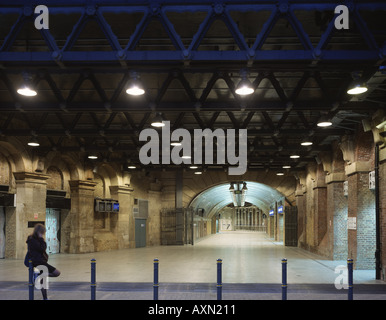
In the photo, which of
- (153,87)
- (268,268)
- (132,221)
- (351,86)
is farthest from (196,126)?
(132,221)

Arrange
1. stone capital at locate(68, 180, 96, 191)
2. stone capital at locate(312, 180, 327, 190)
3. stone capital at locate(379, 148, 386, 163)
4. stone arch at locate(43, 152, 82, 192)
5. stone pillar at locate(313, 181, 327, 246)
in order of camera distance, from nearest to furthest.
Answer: stone capital at locate(379, 148, 386, 163) → stone arch at locate(43, 152, 82, 192) → stone pillar at locate(313, 181, 327, 246) → stone capital at locate(68, 180, 96, 191) → stone capital at locate(312, 180, 327, 190)

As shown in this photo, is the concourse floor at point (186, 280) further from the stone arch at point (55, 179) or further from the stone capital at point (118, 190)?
the stone capital at point (118, 190)

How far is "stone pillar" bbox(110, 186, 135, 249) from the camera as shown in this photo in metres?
30.7

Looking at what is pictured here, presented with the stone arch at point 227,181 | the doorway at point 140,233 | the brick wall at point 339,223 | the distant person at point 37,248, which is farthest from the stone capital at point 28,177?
the stone arch at point 227,181

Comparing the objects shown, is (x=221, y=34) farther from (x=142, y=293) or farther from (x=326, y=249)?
(x=326, y=249)

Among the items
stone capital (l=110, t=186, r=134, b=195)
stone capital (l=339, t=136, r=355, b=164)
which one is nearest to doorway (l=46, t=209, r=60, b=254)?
stone capital (l=110, t=186, r=134, b=195)

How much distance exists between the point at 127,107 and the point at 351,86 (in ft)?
18.5

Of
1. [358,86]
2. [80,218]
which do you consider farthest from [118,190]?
[358,86]

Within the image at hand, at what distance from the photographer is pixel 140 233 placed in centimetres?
3391

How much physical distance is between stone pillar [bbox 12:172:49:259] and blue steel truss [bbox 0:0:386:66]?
42.5 feet

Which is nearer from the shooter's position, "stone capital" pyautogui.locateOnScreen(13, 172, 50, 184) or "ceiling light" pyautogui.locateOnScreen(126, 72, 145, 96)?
"ceiling light" pyautogui.locateOnScreen(126, 72, 145, 96)

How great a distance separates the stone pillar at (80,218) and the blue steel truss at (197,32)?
56.8 ft

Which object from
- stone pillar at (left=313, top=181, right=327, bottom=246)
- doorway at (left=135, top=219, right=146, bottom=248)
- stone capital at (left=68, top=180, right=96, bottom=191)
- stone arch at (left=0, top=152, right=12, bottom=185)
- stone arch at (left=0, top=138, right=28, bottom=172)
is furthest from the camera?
doorway at (left=135, top=219, right=146, bottom=248)

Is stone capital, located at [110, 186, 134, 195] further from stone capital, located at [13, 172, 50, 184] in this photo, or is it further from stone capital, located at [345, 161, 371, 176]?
stone capital, located at [345, 161, 371, 176]
